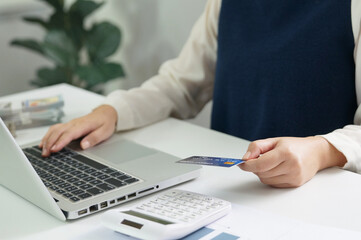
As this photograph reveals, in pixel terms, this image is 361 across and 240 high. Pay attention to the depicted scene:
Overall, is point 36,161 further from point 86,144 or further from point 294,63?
point 294,63

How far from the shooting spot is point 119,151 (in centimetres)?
118

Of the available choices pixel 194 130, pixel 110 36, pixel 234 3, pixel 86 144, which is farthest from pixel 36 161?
pixel 110 36

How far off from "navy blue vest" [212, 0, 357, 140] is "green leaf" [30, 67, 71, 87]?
1.56 metres

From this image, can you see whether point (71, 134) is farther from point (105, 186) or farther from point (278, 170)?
point (278, 170)

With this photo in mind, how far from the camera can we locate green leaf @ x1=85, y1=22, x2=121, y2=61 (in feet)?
9.40

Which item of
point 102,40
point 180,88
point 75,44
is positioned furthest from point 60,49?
point 180,88

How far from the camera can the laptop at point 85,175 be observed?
898 millimetres

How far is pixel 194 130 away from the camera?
1346 millimetres

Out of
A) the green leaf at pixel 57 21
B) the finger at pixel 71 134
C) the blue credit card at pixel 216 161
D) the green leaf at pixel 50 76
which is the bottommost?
the green leaf at pixel 50 76

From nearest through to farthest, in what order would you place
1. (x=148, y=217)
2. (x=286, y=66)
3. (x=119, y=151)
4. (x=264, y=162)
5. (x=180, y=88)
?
1. (x=148, y=217)
2. (x=264, y=162)
3. (x=119, y=151)
4. (x=286, y=66)
5. (x=180, y=88)

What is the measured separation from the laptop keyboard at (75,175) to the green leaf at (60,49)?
1.73 m

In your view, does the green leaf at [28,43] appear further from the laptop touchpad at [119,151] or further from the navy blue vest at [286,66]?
the laptop touchpad at [119,151]

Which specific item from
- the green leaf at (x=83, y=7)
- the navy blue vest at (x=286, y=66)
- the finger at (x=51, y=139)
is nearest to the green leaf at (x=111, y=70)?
the green leaf at (x=83, y=7)

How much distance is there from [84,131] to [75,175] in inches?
9.2
